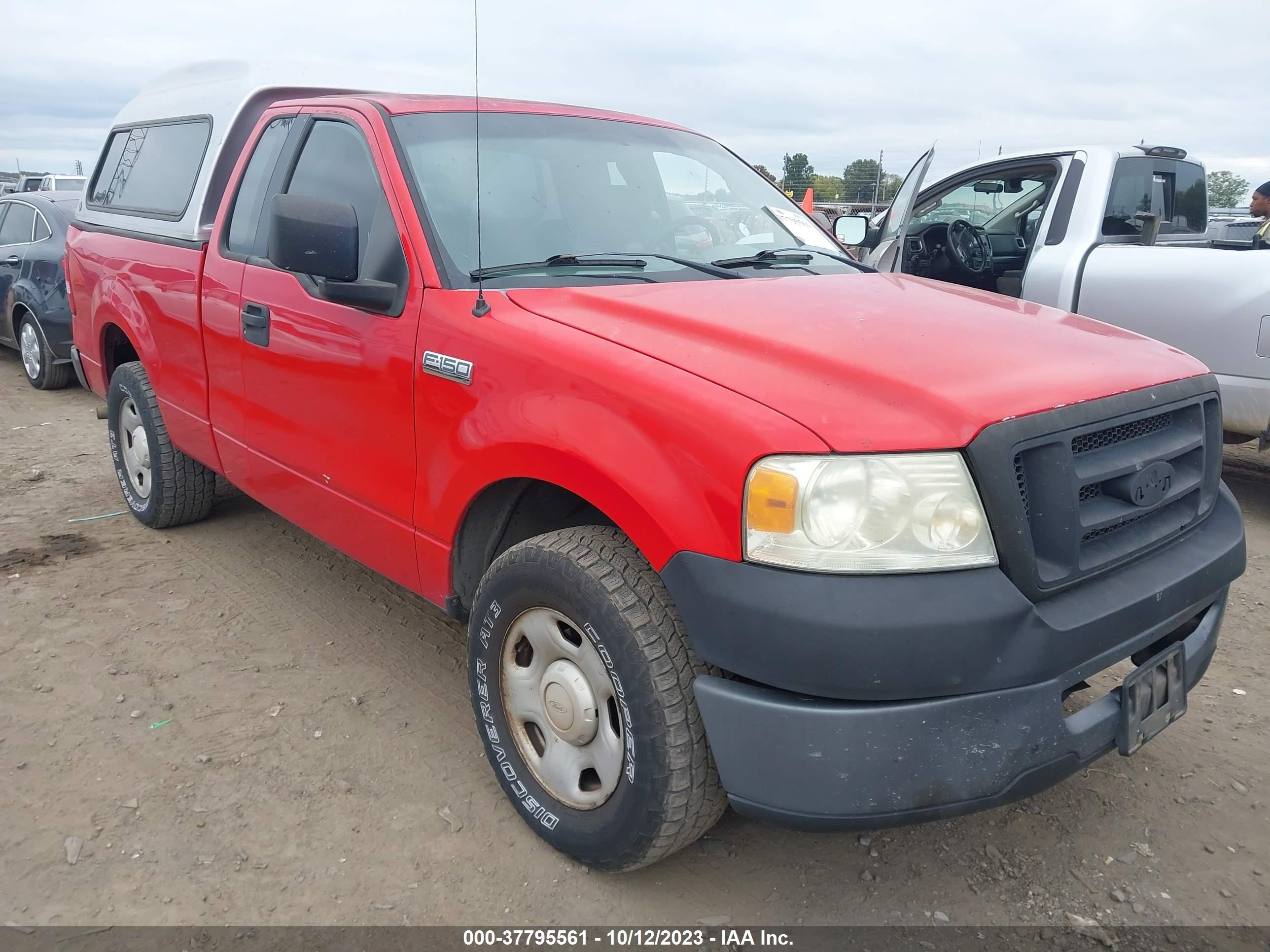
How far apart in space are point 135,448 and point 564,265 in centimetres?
311

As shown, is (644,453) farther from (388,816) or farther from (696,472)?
(388,816)

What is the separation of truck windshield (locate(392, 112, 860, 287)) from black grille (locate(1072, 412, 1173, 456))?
3.89ft

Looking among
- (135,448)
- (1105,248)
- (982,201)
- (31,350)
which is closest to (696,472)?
(135,448)

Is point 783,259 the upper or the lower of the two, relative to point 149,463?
upper

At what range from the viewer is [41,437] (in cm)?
686

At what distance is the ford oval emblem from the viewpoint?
2141 millimetres

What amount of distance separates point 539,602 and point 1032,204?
497 centimetres

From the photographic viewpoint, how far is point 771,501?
1.87m

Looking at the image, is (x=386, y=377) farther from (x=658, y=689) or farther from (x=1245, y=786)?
(x=1245, y=786)

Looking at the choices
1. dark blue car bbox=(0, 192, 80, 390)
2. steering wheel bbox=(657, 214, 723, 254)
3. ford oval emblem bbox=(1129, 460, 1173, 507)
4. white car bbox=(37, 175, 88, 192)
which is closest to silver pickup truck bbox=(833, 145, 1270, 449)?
steering wheel bbox=(657, 214, 723, 254)

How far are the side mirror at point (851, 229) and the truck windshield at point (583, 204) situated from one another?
94cm

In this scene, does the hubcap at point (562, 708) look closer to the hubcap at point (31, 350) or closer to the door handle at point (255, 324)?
the door handle at point (255, 324)

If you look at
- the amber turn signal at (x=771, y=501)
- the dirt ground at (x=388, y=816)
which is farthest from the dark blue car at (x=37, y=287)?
the amber turn signal at (x=771, y=501)

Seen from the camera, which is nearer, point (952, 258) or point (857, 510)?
point (857, 510)
